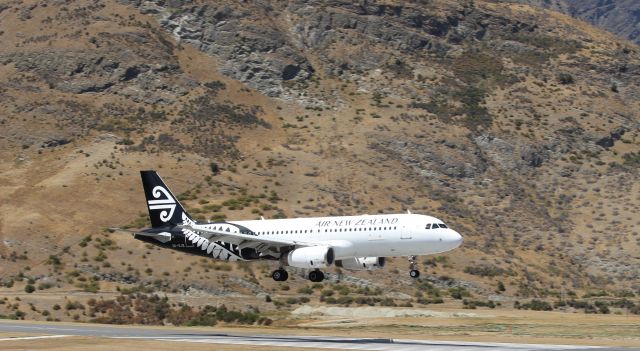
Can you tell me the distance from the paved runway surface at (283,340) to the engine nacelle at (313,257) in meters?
7.08

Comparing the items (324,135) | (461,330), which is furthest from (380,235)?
(324,135)

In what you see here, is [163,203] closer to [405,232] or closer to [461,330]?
[405,232]

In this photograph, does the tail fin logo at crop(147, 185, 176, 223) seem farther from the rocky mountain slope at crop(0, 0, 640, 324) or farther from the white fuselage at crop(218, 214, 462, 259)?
the rocky mountain slope at crop(0, 0, 640, 324)

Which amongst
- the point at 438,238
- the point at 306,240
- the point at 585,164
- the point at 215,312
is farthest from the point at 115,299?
the point at 585,164

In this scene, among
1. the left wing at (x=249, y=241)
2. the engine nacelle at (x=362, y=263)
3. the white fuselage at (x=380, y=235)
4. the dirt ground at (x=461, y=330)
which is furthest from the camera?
the left wing at (x=249, y=241)

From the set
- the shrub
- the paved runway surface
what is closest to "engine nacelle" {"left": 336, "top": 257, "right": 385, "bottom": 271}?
the paved runway surface

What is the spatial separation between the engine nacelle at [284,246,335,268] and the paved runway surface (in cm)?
708

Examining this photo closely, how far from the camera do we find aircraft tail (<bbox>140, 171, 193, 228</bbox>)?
77350 mm

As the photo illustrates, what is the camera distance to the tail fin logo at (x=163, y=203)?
3056 inches

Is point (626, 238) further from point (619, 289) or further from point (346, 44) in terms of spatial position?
point (346, 44)

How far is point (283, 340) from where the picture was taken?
56.6 m

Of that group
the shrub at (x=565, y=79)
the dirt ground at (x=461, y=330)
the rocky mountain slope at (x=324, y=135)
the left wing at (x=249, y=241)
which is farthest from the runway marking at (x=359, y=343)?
the shrub at (x=565, y=79)

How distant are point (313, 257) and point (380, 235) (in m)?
4.31

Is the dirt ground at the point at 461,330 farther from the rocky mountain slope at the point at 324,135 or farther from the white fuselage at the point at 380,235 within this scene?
the rocky mountain slope at the point at 324,135
